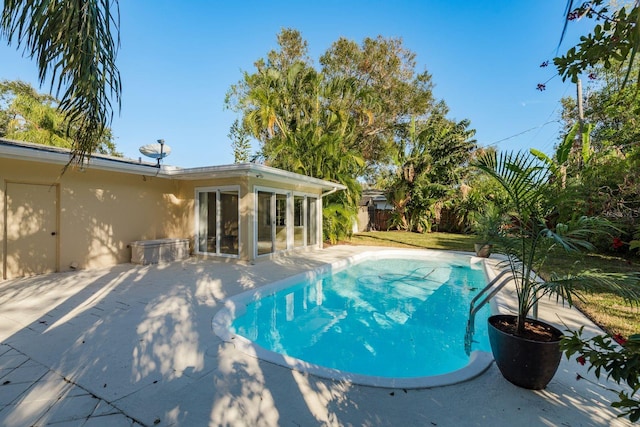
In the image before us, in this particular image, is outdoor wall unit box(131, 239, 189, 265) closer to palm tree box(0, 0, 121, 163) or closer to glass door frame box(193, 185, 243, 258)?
glass door frame box(193, 185, 243, 258)

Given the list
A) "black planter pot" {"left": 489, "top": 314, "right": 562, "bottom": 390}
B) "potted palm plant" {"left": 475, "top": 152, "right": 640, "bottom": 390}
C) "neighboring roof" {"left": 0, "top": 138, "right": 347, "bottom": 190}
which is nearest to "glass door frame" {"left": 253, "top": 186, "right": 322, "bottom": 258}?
"neighboring roof" {"left": 0, "top": 138, "right": 347, "bottom": 190}

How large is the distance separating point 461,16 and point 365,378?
44.3 ft

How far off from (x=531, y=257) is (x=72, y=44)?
482 centimetres

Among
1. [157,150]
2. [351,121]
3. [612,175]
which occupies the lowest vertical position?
[612,175]

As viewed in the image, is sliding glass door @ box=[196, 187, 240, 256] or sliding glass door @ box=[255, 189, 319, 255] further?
sliding glass door @ box=[255, 189, 319, 255]

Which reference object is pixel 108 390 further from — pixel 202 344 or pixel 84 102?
pixel 84 102

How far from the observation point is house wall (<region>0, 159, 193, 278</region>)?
8.13 m

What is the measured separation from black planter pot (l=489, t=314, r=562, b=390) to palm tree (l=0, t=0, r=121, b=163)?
4688mm

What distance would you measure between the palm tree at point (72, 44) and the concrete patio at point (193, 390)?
2734 millimetres

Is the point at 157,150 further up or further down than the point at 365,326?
further up

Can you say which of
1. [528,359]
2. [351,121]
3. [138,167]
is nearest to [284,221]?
[138,167]

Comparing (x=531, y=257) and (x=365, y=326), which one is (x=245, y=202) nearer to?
(x=365, y=326)

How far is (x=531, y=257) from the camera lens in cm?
341

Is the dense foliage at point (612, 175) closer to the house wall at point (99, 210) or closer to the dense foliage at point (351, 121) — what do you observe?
the dense foliage at point (351, 121)
